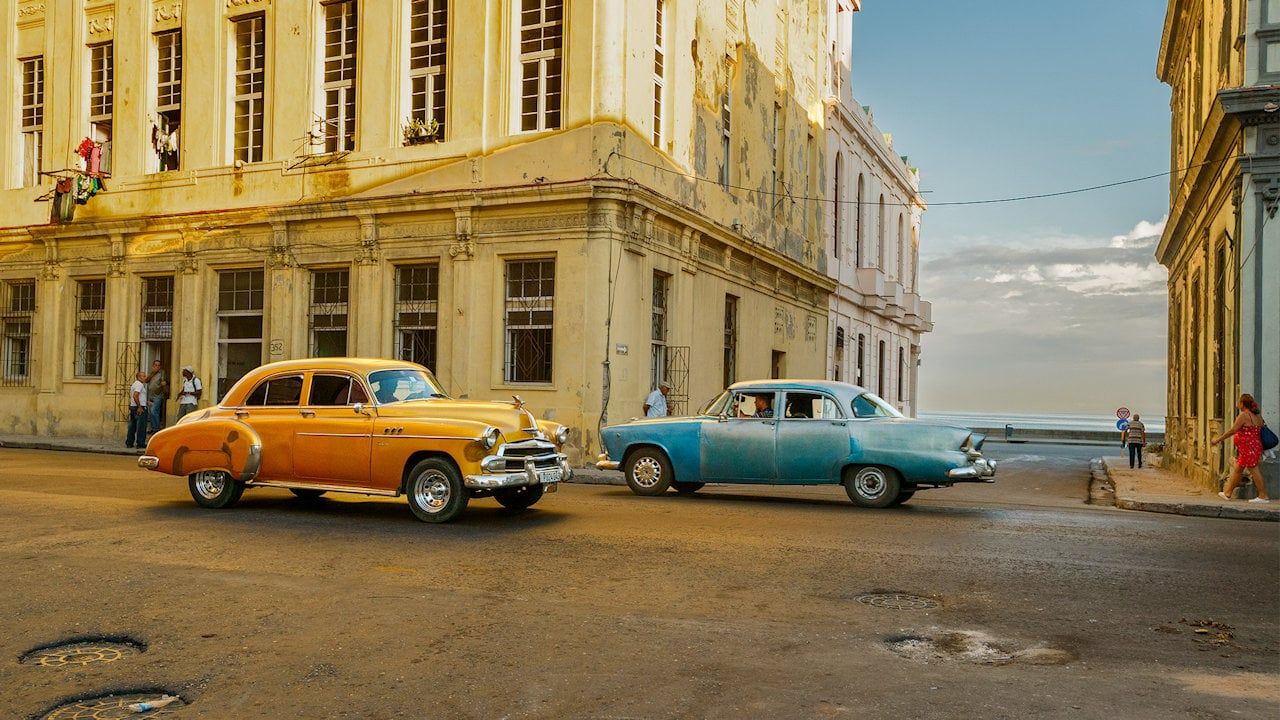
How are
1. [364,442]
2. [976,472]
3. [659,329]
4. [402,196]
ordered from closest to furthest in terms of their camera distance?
[364,442], [976,472], [402,196], [659,329]

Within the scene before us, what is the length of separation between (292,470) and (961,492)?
1013cm

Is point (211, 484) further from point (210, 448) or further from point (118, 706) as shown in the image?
point (118, 706)

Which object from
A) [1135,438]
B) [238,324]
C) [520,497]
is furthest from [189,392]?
[1135,438]

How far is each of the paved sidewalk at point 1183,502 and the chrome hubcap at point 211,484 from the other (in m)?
11.6

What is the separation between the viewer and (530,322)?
67.9 ft

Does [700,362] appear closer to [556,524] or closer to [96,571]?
[556,524]

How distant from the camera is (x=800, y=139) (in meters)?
30.5

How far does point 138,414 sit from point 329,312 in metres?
4.88

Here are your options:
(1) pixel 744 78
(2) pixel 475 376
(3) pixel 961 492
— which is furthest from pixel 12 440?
Result: (3) pixel 961 492

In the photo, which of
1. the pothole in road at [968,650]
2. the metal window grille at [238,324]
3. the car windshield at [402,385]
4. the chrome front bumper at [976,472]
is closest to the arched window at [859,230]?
the metal window grille at [238,324]

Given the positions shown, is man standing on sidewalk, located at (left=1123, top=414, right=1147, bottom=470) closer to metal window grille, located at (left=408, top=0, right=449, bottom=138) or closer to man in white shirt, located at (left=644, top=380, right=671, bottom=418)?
man in white shirt, located at (left=644, top=380, right=671, bottom=418)

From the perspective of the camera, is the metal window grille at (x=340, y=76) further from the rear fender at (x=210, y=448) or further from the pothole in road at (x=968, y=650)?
the pothole in road at (x=968, y=650)

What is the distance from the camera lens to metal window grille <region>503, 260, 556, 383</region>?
2055 cm

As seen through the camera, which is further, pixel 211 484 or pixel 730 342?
pixel 730 342
